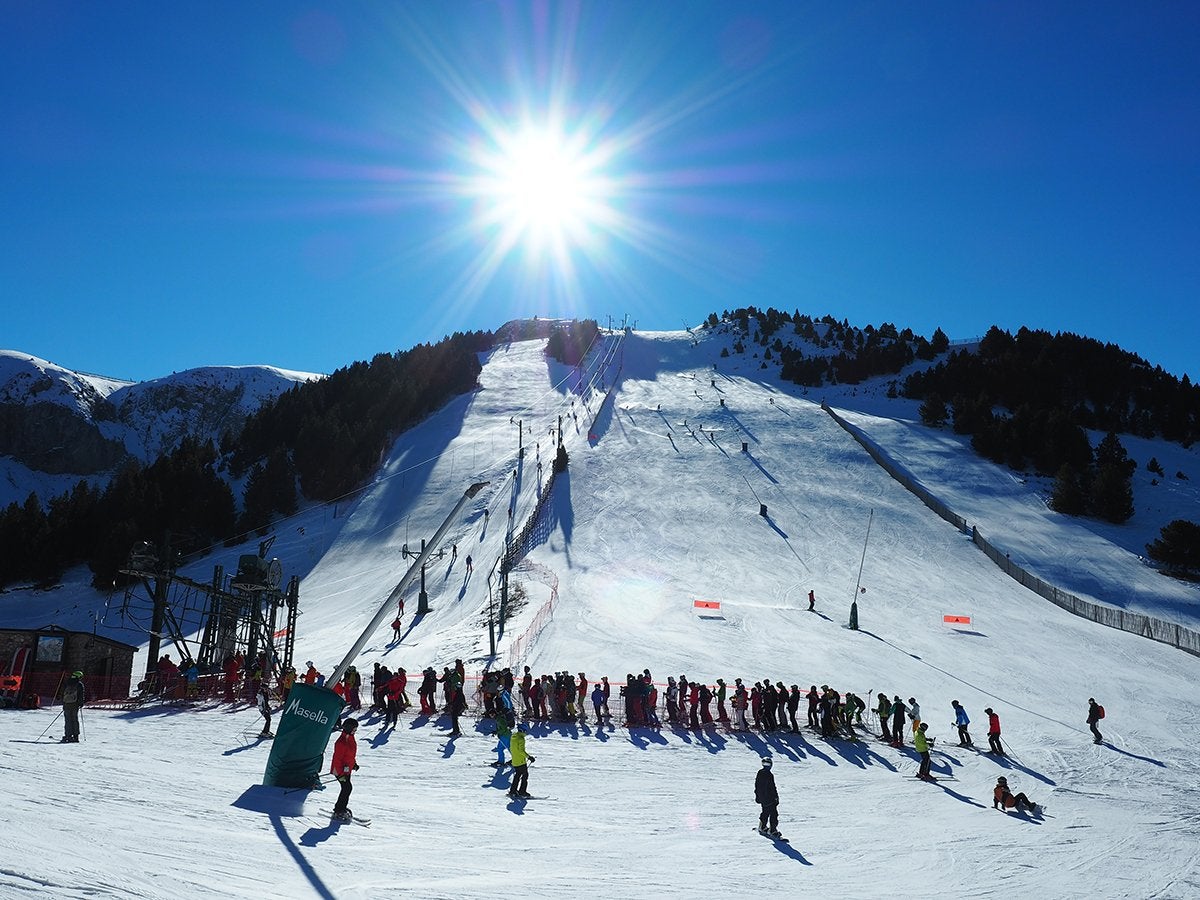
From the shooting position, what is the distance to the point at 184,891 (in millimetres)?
6430

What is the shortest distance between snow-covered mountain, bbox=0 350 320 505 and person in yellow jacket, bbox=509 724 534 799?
8192cm

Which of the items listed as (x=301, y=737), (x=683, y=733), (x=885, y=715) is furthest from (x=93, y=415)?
(x=885, y=715)

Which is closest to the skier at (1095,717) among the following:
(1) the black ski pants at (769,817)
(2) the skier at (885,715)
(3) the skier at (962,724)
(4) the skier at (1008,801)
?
(3) the skier at (962,724)

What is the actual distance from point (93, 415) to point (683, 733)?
109506 millimetres

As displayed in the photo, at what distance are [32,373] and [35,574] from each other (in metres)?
73.9

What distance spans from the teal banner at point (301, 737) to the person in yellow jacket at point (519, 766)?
8.64 ft

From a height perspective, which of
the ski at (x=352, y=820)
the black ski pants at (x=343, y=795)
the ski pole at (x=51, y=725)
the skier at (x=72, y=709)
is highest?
the black ski pants at (x=343, y=795)

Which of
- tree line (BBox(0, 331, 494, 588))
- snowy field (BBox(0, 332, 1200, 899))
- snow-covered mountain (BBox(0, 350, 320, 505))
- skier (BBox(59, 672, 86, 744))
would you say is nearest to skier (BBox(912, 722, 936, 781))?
snowy field (BBox(0, 332, 1200, 899))

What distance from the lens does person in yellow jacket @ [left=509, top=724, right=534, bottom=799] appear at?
12.0m

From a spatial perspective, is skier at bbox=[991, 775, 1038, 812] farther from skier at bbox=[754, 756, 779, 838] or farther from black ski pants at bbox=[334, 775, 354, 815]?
black ski pants at bbox=[334, 775, 354, 815]

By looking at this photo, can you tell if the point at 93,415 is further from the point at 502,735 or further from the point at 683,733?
the point at 502,735

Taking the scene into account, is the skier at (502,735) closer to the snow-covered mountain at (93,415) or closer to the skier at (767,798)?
the skier at (767,798)

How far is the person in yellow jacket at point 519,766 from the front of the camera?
39.4 ft

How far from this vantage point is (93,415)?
342 feet
